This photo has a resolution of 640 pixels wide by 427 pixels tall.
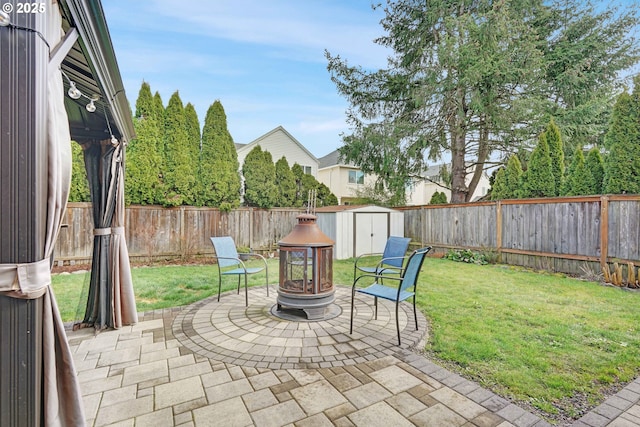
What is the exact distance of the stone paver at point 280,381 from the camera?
6.06 feet

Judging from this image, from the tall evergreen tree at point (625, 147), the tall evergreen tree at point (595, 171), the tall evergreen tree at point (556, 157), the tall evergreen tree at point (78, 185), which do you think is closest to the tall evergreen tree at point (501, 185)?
the tall evergreen tree at point (556, 157)

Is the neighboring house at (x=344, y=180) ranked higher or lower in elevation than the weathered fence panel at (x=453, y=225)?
higher

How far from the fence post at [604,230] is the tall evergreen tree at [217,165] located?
8.25m

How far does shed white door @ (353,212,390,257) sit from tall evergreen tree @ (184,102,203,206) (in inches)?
176

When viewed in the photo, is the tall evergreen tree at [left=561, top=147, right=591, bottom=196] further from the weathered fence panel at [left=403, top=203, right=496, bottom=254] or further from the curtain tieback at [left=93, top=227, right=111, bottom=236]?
the curtain tieback at [left=93, top=227, right=111, bottom=236]

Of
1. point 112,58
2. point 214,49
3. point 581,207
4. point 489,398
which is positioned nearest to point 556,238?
point 581,207

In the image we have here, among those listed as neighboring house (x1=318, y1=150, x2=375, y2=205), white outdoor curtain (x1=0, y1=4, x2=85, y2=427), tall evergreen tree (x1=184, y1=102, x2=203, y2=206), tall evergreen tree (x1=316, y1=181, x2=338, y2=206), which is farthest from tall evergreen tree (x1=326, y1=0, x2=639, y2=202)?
white outdoor curtain (x1=0, y1=4, x2=85, y2=427)

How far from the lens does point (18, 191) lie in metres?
1.18

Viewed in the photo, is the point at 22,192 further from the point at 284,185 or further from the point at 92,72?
the point at 284,185

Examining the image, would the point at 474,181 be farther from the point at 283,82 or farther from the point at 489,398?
the point at 489,398

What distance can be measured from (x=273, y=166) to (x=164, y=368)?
778 centimetres

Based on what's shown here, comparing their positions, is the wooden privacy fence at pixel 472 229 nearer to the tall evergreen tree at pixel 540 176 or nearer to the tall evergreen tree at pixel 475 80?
the tall evergreen tree at pixel 540 176

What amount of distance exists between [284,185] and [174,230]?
143 inches

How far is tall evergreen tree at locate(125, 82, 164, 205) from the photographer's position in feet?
24.7
